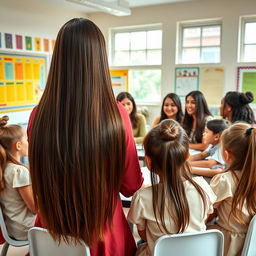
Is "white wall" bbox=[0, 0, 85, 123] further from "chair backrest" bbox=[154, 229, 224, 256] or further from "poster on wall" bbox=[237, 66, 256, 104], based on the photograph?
"chair backrest" bbox=[154, 229, 224, 256]

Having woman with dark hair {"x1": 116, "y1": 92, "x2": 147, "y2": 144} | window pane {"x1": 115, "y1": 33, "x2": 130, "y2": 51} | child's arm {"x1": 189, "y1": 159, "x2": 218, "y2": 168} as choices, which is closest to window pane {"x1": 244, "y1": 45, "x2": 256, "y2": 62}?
woman with dark hair {"x1": 116, "y1": 92, "x2": 147, "y2": 144}

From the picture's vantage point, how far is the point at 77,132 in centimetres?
90

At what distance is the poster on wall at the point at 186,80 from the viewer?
4.50 meters

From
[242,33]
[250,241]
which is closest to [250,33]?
[242,33]

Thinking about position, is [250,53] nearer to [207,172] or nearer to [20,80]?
[207,172]

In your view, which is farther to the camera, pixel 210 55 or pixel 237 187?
pixel 210 55

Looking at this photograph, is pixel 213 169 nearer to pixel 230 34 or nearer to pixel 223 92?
pixel 223 92

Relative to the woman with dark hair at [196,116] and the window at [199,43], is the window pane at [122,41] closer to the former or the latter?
the window at [199,43]

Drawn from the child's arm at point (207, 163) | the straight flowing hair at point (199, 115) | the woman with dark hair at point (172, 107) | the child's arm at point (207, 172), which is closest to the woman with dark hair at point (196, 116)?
the straight flowing hair at point (199, 115)

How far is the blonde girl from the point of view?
52.6 inches

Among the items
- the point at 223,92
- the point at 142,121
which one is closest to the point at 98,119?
the point at 142,121

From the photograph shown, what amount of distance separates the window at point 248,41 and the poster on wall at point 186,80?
70 cm

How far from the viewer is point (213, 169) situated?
210 cm

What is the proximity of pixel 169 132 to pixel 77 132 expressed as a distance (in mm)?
424
